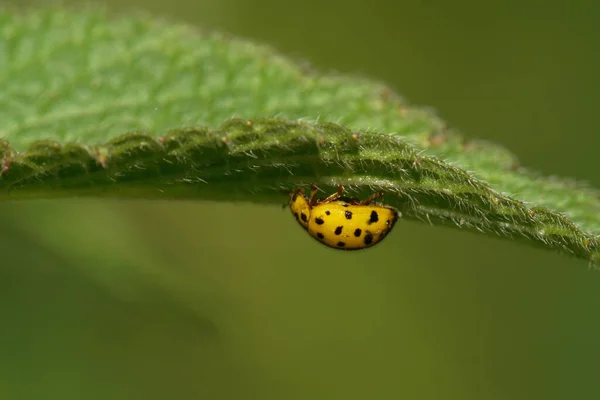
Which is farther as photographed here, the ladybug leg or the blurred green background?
the blurred green background

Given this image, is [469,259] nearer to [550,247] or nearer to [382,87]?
[382,87]

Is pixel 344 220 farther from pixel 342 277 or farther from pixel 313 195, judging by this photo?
pixel 342 277

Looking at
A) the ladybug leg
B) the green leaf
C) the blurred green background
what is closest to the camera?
the green leaf

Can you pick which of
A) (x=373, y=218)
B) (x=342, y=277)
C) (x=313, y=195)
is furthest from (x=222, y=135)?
(x=342, y=277)

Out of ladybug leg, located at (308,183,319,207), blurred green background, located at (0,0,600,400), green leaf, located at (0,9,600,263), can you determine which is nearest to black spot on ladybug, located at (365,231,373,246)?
ladybug leg, located at (308,183,319,207)

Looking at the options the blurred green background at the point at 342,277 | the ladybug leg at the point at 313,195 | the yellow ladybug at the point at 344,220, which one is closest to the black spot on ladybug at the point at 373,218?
the yellow ladybug at the point at 344,220

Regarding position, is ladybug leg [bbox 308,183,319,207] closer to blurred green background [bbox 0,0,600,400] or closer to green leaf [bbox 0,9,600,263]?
green leaf [bbox 0,9,600,263]

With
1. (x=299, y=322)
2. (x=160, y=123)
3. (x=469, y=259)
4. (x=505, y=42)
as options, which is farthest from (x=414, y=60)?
(x=160, y=123)
